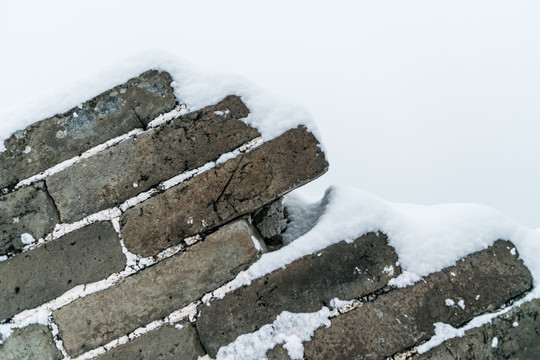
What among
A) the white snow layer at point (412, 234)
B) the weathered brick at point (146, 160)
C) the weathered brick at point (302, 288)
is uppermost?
the weathered brick at point (146, 160)

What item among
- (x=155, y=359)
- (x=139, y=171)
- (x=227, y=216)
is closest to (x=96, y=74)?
(x=139, y=171)

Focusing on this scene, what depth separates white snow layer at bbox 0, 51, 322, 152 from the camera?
139 cm

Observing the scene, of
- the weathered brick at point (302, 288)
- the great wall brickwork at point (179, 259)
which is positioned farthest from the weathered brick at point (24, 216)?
the weathered brick at point (302, 288)

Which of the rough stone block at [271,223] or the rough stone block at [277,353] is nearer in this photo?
the rough stone block at [277,353]

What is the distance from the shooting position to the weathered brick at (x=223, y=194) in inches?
52.8

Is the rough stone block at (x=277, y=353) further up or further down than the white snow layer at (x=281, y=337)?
further down

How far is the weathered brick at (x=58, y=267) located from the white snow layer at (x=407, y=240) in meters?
0.41

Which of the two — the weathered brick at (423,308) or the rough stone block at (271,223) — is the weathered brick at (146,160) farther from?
the weathered brick at (423,308)

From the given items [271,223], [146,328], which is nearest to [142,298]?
[146,328]

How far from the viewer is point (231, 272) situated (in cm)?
134

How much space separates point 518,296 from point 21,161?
5.27 feet

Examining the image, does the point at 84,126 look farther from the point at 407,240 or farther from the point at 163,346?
the point at 407,240

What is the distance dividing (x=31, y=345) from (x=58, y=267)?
24 cm

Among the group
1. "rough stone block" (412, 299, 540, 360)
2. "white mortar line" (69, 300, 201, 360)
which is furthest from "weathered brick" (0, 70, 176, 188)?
"rough stone block" (412, 299, 540, 360)
